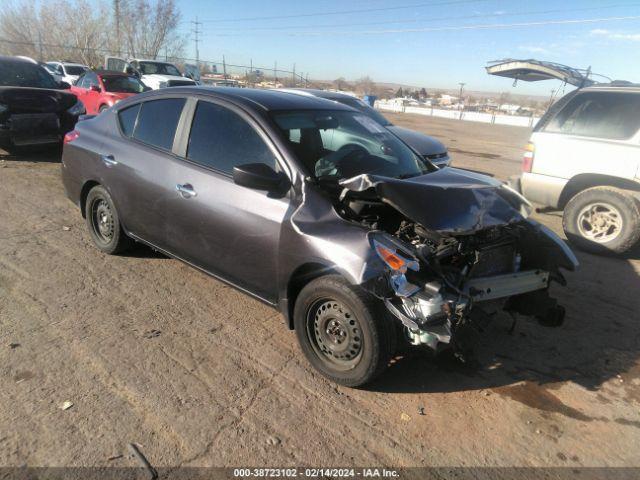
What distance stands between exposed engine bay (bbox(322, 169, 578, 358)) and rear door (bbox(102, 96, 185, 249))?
68.1 inches

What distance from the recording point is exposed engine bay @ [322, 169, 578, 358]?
271cm

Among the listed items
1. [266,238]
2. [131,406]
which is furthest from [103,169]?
[131,406]

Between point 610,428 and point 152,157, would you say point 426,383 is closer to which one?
point 610,428

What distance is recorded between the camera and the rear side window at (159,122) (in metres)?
4.00

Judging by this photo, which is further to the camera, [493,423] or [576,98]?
[576,98]

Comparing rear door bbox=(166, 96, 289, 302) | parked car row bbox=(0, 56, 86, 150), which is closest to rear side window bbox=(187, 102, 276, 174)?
rear door bbox=(166, 96, 289, 302)

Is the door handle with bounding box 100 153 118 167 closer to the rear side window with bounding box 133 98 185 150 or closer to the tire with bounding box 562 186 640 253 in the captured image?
the rear side window with bounding box 133 98 185 150

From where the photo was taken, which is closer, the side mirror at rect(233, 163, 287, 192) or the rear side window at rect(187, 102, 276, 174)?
the side mirror at rect(233, 163, 287, 192)

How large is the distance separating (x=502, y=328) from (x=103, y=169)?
13.3 feet

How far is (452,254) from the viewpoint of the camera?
307 cm

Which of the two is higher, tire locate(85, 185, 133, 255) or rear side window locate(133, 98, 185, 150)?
rear side window locate(133, 98, 185, 150)

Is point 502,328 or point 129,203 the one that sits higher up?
point 129,203

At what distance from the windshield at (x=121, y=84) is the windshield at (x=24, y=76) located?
3.39 metres

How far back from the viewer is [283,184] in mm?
3180
